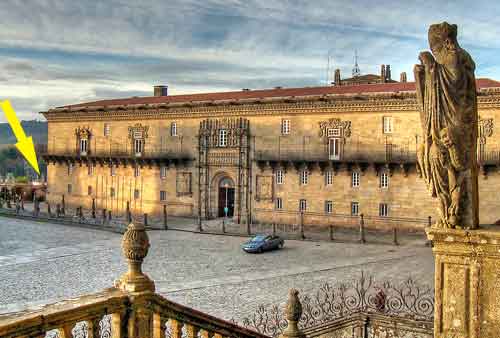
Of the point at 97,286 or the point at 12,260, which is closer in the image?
the point at 97,286

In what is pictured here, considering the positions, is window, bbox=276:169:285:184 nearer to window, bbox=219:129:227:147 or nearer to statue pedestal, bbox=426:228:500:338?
window, bbox=219:129:227:147

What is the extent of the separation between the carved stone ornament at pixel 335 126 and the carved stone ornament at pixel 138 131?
46.9 feet

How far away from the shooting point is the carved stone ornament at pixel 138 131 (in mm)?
43219

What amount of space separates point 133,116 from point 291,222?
15.6m

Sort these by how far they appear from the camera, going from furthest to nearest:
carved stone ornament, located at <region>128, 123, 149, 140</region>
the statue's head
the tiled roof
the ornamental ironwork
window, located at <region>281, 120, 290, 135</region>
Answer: carved stone ornament, located at <region>128, 123, 149, 140</region> < window, located at <region>281, 120, 290, 135</region> < the tiled roof < the ornamental ironwork < the statue's head

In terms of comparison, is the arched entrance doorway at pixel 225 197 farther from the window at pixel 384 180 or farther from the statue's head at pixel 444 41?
the statue's head at pixel 444 41

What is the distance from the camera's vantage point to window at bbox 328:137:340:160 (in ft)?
117

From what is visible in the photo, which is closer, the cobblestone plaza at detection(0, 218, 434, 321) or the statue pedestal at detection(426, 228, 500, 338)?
the statue pedestal at detection(426, 228, 500, 338)

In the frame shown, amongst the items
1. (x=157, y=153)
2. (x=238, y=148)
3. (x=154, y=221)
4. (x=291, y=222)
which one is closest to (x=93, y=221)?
(x=154, y=221)

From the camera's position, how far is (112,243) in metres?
31.1

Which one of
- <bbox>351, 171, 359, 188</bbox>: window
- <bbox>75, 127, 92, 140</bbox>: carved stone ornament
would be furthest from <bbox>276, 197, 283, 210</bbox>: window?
<bbox>75, 127, 92, 140</bbox>: carved stone ornament

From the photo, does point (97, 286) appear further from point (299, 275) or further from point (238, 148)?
point (238, 148)

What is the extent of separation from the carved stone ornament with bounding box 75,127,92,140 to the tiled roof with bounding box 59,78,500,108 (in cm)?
224

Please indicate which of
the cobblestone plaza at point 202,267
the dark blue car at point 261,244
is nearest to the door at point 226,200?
the cobblestone plaza at point 202,267
